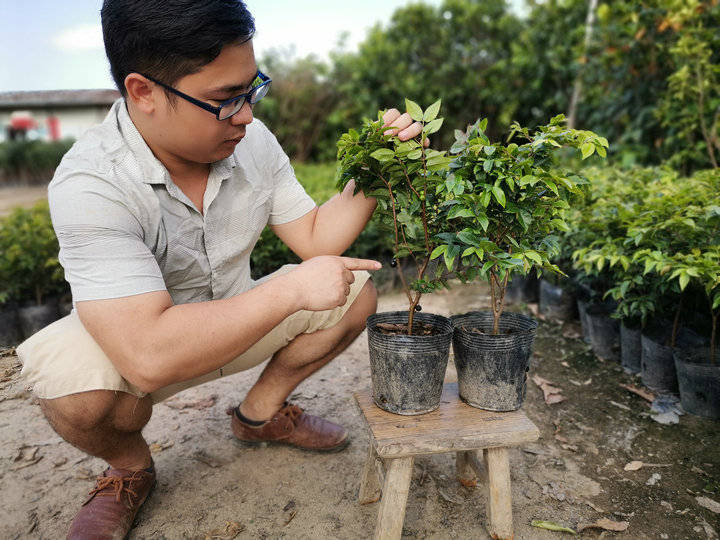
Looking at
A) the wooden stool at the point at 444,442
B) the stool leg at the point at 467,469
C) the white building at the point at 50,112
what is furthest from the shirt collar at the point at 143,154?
the white building at the point at 50,112

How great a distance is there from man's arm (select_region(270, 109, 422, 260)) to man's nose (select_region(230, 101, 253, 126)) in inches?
21.7

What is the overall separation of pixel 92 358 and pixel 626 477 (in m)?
2.26

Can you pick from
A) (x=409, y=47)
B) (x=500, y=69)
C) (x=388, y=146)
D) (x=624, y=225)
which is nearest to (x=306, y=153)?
(x=409, y=47)

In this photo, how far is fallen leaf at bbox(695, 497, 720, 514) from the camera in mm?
2184

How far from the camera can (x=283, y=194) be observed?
243 cm

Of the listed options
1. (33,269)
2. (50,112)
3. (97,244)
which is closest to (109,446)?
(97,244)

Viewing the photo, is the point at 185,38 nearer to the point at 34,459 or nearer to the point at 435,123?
the point at 435,123

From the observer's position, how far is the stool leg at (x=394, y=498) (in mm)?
1828

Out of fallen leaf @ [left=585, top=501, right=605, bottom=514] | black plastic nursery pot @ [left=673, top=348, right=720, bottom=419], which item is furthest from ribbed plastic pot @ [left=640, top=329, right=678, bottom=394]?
fallen leaf @ [left=585, top=501, right=605, bottom=514]

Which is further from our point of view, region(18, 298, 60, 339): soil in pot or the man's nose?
region(18, 298, 60, 339): soil in pot

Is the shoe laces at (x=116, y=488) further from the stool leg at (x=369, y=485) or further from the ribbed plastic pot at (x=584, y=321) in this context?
the ribbed plastic pot at (x=584, y=321)

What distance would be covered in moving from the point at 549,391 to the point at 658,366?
0.62 m

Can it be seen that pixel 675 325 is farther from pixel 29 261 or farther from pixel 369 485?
pixel 29 261

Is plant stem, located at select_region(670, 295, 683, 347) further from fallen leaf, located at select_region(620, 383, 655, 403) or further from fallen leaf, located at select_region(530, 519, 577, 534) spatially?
fallen leaf, located at select_region(530, 519, 577, 534)
